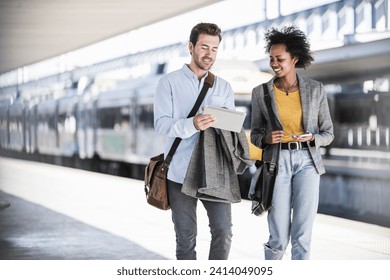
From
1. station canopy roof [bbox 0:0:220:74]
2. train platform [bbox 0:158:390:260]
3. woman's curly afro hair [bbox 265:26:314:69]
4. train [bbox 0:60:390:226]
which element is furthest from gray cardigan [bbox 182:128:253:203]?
train [bbox 0:60:390:226]

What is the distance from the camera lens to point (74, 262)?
5297mm

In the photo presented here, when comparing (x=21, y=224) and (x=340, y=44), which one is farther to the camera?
(x=340, y=44)

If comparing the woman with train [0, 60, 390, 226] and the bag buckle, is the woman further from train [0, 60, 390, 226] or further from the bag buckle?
train [0, 60, 390, 226]

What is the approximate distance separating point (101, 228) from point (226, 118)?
251 cm

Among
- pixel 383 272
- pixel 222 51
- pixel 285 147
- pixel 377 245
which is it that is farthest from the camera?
pixel 222 51

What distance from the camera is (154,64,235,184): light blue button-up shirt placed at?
12.2 feet

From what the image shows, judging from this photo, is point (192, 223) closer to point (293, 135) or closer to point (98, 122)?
point (293, 135)

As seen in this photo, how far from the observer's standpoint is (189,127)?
3588 millimetres

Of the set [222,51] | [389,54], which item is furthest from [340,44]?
[222,51]

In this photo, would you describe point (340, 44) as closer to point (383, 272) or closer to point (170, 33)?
point (170, 33)

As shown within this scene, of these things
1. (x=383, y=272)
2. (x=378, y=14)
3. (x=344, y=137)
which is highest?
(x=378, y=14)

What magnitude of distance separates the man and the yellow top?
30 centimetres

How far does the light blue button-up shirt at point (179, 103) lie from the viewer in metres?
3.71

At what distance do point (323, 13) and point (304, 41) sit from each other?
8.07 ft
